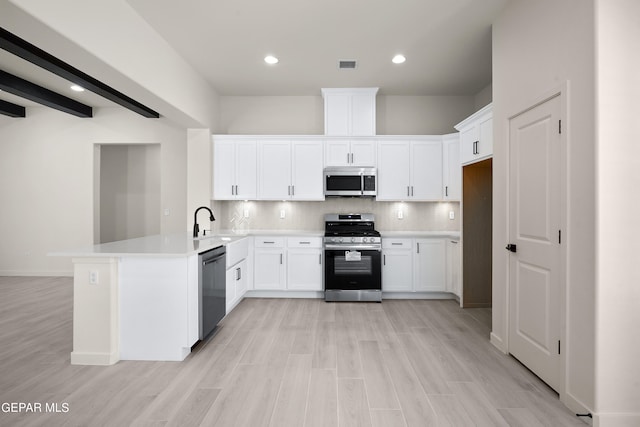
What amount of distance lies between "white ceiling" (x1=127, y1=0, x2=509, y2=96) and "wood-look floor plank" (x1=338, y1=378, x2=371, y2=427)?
311 centimetres

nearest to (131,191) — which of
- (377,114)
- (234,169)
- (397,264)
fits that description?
(234,169)

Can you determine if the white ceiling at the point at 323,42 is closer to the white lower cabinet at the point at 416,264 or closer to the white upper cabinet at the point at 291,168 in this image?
the white upper cabinet at the point at 291,168

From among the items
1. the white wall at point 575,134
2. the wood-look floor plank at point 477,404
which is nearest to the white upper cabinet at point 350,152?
the white wall at point 575,134

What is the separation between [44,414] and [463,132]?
4666 millimetres

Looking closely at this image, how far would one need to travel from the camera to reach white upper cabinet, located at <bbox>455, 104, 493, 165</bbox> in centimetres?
345

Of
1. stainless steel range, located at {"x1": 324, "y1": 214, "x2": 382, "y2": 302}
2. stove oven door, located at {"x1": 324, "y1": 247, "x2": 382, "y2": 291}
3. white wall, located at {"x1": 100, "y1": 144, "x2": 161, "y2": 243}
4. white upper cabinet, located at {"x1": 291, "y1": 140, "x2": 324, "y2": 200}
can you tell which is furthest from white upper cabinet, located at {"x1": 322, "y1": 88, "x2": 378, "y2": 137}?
white wall, located at {"x1": 100, "y1": 144, "x2": 161, "y2": 243}

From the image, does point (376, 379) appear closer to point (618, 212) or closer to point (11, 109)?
point (618, 212)

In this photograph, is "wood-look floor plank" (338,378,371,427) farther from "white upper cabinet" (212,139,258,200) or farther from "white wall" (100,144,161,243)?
"white wall" (100,144,161,243)

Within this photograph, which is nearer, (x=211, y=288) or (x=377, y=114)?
(x=211, y=288)

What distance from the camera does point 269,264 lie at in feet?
15.8

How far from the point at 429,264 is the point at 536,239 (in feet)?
7.53

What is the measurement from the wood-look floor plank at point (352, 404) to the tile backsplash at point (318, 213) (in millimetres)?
3093

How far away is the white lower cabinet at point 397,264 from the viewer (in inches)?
188

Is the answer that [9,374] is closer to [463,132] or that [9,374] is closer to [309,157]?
[309,157]
